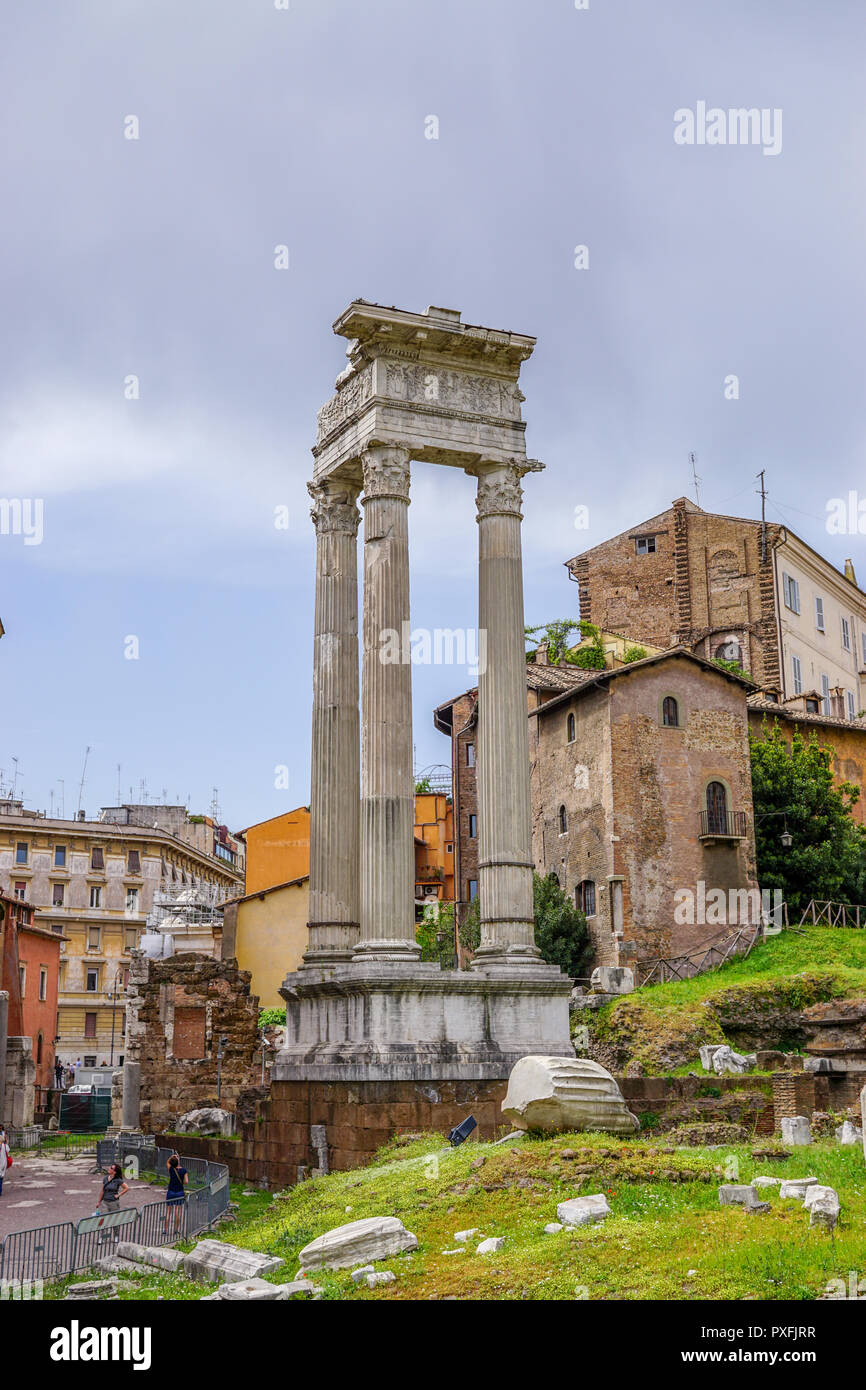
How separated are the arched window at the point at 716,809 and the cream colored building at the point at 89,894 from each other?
109ft

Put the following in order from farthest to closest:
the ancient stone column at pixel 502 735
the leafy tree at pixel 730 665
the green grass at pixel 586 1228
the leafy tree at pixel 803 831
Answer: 1. the leafy tree at pixel 730 665
2. the leafy tree at pixel 803 831
3. the ancient stone column at pixel 502 735
4. the green grass at pixel 586 1228

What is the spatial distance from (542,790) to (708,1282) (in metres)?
34.5

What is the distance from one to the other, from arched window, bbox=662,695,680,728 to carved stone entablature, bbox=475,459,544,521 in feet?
64.7

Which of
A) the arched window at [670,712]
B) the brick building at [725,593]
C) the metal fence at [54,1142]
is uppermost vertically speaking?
the brick building at [725,593]

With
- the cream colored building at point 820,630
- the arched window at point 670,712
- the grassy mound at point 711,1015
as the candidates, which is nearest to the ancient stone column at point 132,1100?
the grassy mound at point 711,1015

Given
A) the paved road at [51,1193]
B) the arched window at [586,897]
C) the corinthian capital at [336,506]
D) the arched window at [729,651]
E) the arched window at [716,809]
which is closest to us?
the paved road at [51,1193]

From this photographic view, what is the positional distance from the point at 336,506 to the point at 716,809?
69.5 ft

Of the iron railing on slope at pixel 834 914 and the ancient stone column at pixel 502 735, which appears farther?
the iron railing on slope at pixel 834 914

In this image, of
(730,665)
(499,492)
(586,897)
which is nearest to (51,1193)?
(499,492)

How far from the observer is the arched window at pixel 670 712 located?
40.4 m

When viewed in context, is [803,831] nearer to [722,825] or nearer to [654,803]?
[722,825]

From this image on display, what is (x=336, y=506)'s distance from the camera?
22688mm

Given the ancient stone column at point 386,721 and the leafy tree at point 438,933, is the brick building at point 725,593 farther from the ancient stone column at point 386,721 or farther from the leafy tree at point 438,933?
the ancient stone column at point 386,721
